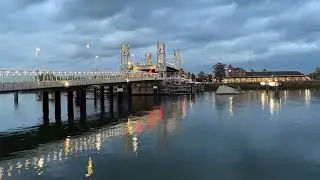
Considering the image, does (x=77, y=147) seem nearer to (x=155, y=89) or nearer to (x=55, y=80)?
(x=55, y=80)

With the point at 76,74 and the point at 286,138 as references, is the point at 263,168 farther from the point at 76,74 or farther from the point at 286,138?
the point at 76,74

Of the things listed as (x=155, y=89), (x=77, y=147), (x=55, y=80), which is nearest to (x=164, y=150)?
(x=77, y=147)

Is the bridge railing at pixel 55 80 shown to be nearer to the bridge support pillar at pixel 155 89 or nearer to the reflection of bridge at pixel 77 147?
the reflection of bridge at pixel 77 147

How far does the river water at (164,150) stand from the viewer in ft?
105

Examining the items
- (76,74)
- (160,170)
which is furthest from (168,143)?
(76,74)

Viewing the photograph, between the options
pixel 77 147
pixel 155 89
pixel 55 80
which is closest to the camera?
pixel 77 147

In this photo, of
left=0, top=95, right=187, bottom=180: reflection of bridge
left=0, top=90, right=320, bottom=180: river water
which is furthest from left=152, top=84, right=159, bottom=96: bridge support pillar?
left=0, top=90, right=320, bottom=180: river water

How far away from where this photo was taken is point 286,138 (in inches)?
1858

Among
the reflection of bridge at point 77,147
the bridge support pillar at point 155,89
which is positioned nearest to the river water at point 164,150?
the reflection of bridge at point 77,147

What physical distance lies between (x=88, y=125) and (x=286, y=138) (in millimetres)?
28775

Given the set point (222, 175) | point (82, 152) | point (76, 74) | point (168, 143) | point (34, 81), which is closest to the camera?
point (222, 175)

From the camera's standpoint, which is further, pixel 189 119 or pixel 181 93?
pixel 181 93

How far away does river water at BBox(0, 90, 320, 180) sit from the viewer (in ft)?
105

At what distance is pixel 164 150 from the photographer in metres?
40.8
